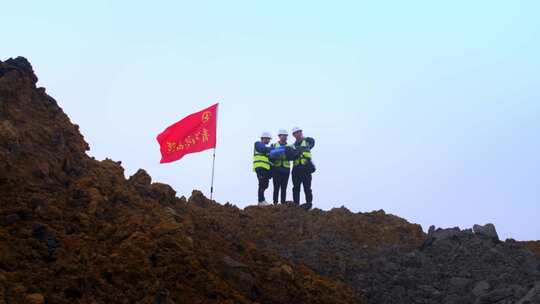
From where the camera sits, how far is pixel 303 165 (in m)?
14.7

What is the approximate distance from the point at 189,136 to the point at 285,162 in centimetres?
232

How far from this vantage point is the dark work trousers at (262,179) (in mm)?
14986

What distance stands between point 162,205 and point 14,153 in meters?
2.67

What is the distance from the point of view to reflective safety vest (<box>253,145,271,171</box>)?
14875 mm

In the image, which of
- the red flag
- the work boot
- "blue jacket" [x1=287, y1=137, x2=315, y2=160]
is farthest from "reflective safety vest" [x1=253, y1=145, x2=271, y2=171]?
the work boot

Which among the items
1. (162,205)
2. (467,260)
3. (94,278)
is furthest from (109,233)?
(467,260)

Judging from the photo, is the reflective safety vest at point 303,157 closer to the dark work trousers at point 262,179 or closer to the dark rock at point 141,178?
the dark work trousers at point 262,179

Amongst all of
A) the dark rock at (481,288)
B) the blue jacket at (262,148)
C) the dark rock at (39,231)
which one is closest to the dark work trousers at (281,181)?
the blue jacket at (262,148)

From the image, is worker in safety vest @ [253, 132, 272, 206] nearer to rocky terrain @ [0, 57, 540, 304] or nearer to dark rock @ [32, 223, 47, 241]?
rocky terrain @ [0, 57, 540, 304]

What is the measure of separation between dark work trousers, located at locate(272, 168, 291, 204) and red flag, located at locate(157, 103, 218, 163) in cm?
162

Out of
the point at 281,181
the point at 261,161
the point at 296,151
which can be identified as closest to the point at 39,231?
the point at 261,161

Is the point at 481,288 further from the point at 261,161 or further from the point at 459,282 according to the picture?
the point at 261,161

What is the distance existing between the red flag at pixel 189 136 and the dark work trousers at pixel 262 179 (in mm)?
1228

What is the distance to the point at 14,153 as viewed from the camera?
9.01m
